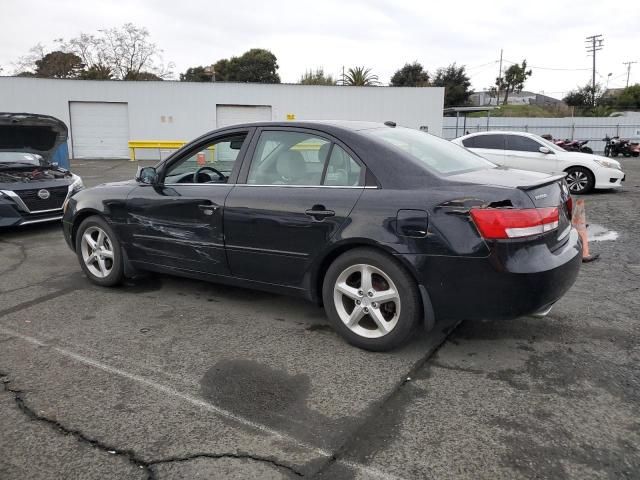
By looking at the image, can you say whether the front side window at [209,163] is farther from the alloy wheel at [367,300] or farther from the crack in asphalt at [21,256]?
the crack in asphalt at [21,256]

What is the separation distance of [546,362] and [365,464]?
1626mm

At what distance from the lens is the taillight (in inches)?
118

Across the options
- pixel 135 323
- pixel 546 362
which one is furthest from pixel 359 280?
pixel 135 323

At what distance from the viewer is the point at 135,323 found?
13.4 feet

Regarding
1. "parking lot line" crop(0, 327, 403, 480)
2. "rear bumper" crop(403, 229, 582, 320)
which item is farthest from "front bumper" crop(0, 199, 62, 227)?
"rear bumper" crop(403, 229, 582, 320)

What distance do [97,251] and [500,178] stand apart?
3.72m

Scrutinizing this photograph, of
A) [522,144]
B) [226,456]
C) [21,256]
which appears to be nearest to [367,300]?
[226,456]

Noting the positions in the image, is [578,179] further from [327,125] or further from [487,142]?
[327,125]

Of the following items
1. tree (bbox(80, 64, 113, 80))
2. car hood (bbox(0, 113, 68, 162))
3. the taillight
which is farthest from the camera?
tree (bbox(80, 64, 113, 80))

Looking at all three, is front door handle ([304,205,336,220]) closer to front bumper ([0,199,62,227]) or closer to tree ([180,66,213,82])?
front bumper ([0,199,62,227])

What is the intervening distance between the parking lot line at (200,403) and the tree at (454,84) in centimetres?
5793

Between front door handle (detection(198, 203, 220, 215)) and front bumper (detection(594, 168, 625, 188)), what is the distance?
396 inches

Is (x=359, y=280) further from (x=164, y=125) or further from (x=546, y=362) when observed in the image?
(x=164, y=125)

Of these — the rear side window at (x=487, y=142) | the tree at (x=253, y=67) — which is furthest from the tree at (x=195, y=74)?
the rear side window at (x=487, y=142)
